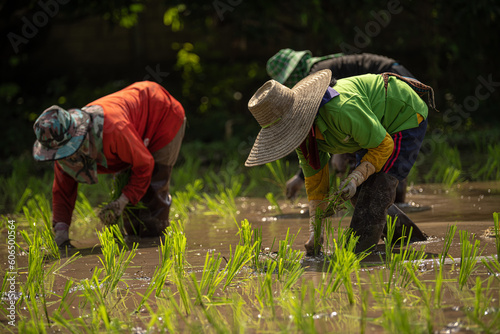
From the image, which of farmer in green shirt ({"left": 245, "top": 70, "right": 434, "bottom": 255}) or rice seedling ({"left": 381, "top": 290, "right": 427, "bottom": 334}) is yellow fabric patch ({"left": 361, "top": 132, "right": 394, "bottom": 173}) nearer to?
farmer in green shirt ({"left": 245, "top": 70, "right": 434, "bottom": 255})

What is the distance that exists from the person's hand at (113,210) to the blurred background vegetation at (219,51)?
3988mm

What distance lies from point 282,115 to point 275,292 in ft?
2.59

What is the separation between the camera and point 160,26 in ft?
34.1

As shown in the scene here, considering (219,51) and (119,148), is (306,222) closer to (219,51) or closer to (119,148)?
(119,148)

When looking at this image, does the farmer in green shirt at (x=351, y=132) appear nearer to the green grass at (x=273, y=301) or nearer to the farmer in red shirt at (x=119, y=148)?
the green grass at (x=273, y=301)

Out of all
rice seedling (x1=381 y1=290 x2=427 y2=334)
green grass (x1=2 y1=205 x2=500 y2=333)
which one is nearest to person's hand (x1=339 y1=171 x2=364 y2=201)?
green grass (x1=2 y1=205 x2=500 y2=333)

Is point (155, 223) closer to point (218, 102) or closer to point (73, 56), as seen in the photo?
point (218, 102)

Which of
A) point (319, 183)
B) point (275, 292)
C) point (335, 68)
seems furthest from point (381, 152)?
point (335, 68)

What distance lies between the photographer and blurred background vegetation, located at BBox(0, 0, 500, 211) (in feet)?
27.5

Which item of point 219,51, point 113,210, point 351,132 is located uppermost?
point 351,132

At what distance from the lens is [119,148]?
3.63m

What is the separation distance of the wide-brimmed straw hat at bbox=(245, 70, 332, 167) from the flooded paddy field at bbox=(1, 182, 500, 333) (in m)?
0.37

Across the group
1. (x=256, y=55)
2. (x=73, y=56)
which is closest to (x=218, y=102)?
(x=256, y=55)

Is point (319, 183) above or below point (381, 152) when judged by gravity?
below
